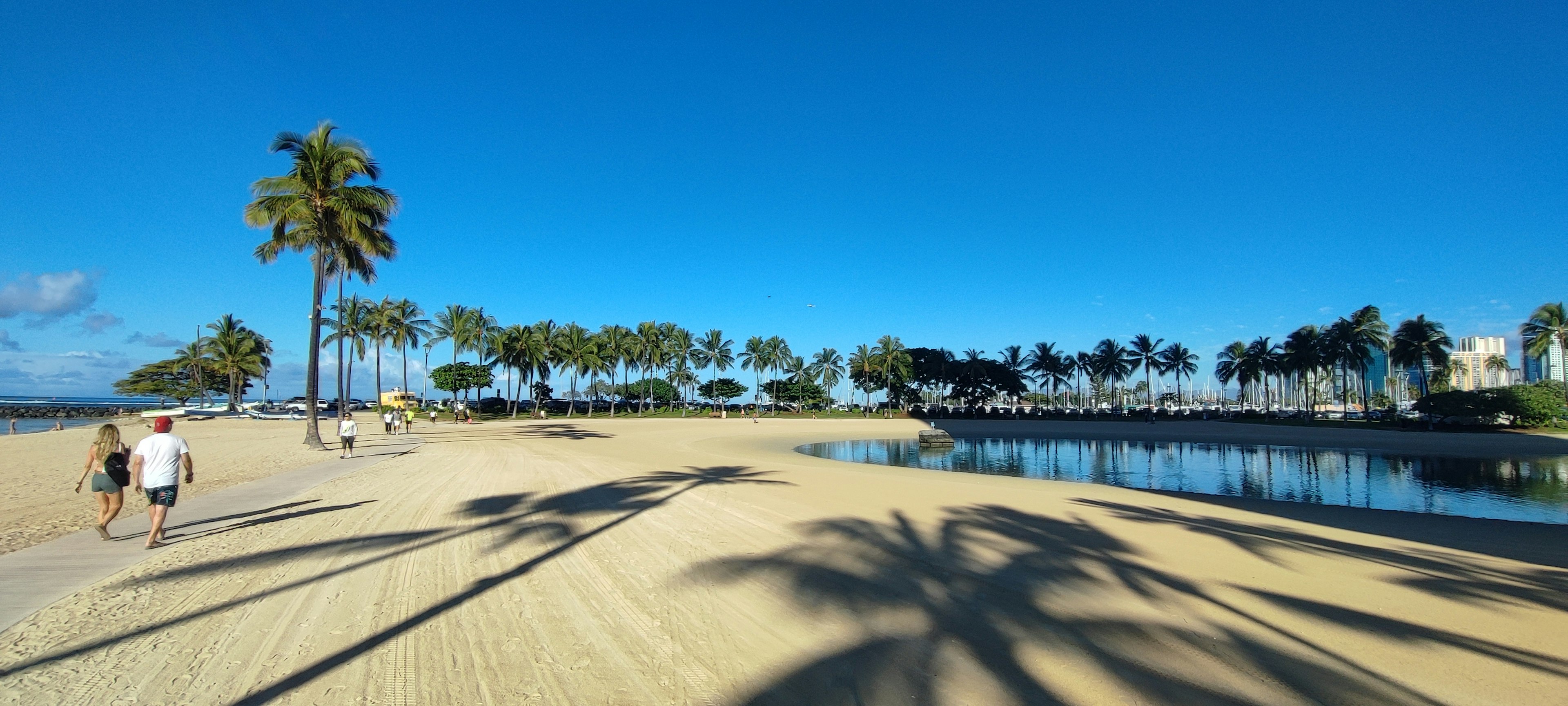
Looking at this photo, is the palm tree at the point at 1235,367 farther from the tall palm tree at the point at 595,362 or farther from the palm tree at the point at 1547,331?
the tall palm tree at the point at 595,362

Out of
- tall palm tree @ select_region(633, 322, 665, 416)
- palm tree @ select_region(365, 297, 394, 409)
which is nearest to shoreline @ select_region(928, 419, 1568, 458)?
tall palm tree @ select_region(633, 322, 665, 416)

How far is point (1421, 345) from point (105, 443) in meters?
75.1

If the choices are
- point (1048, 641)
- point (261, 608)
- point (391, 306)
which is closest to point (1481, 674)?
point (1048, 641)

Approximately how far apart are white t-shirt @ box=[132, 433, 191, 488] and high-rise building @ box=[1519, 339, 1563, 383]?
73.1m

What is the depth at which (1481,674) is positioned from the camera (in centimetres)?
448

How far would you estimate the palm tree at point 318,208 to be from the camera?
20.4 m

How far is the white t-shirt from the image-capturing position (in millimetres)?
7199

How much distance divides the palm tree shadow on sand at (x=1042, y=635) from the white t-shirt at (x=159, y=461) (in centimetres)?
582

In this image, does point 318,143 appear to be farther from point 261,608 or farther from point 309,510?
point 261,608

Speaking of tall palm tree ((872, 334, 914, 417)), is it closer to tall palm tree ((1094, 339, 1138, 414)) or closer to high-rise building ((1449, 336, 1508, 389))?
tall palm tree ((1094, 339, 1138, 414))

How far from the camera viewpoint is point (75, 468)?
16.6m

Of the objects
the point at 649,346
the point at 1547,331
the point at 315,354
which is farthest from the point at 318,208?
the point at 1547,331

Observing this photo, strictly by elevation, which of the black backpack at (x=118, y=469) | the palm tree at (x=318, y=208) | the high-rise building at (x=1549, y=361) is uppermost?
the palm tree at (x=318, y=208)

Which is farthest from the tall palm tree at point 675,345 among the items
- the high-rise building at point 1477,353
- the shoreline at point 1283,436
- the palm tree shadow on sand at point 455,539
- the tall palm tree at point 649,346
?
the high-rise building at point 1477,353
